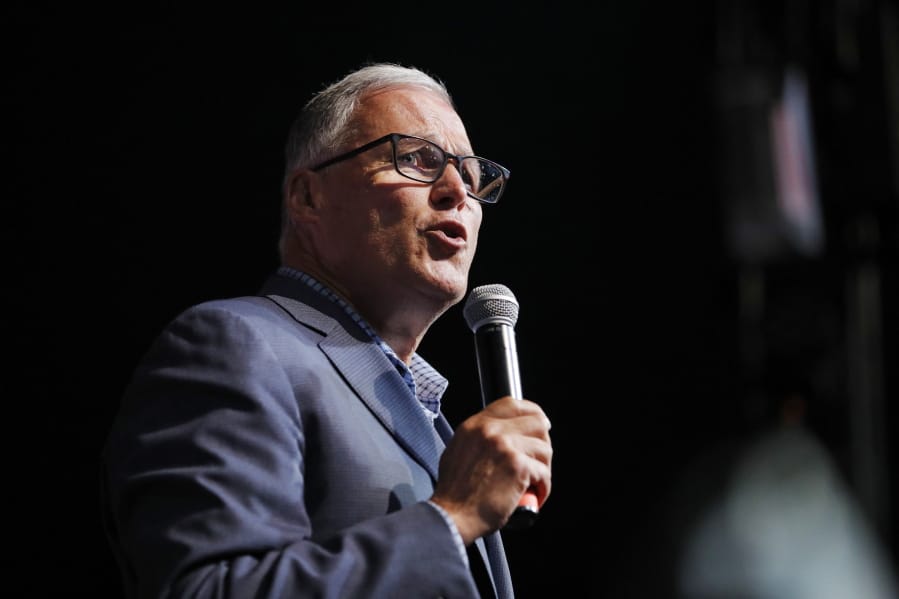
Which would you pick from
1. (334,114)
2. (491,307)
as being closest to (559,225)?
(334,114)

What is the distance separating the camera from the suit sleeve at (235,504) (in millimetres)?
1064

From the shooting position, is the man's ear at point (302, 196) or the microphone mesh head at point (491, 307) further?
the man's ear at point (302, 196)

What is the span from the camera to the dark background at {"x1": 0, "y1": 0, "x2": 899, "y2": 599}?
2758 mm

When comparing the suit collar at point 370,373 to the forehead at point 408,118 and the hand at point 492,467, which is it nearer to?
the hand at point 492,467

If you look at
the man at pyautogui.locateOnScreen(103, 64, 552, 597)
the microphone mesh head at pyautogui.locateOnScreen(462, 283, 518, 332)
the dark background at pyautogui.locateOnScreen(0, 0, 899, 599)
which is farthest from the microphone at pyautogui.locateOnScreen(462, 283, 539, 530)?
the dark background at pyautogui.locateOnScreen(0, 0, 899, 599)

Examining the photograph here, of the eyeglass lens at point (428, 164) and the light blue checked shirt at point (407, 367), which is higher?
the eyeglass lens at point (428, 164)

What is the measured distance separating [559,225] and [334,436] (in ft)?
8.03

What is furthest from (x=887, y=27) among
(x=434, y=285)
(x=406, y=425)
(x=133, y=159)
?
(x=133, y=159)

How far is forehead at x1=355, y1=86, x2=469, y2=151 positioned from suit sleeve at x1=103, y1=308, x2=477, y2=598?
0.63m

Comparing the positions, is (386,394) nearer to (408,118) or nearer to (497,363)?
(497,363)

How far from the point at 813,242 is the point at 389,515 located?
204 centimetres

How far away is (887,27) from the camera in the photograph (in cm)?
254

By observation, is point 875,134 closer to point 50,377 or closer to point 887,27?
point 887,27

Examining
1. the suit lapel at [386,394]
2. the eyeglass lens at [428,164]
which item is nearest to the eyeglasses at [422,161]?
the eyeglass lens at [428,164]
